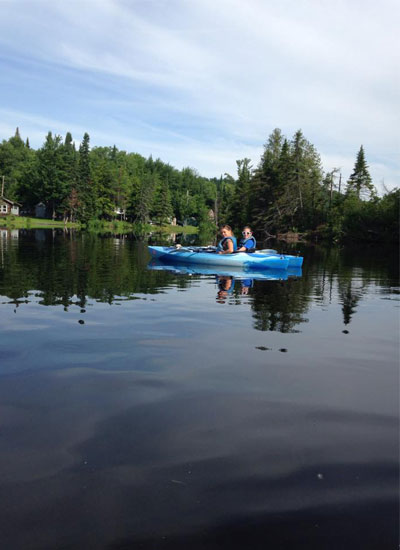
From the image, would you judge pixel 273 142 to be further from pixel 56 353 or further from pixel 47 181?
pixel 56 353

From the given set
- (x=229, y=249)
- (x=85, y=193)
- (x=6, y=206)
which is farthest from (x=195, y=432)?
(x=6, y=206)

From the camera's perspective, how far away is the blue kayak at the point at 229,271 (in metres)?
17.5

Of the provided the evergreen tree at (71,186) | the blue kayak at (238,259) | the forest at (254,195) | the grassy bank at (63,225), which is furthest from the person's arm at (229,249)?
the evergreen tree at (71,186)

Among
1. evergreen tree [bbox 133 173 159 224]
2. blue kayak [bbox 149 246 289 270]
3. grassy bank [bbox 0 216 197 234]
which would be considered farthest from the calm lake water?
evergreen tree [bbox 133 173 159 224]

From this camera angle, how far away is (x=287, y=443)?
3.91 metres

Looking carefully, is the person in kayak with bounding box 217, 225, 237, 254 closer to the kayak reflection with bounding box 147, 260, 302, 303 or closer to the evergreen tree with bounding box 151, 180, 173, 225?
the kayak reflection with bounding box 147, 260, 302, 303

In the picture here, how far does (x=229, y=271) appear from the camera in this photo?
19203mm

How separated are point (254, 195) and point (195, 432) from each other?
6331 cm

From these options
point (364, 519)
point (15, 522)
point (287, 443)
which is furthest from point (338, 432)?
point (15, 522)

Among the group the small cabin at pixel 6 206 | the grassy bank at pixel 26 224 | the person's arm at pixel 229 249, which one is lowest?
the person's arm at pixel 229 249

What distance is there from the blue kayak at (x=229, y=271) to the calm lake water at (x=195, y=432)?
8.40 meters

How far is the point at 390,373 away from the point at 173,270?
43.8 feet

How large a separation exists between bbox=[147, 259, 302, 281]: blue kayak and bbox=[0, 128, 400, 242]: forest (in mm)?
37170

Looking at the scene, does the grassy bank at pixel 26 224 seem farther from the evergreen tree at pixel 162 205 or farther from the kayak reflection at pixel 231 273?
the kayak reflection at pixel 231 273
